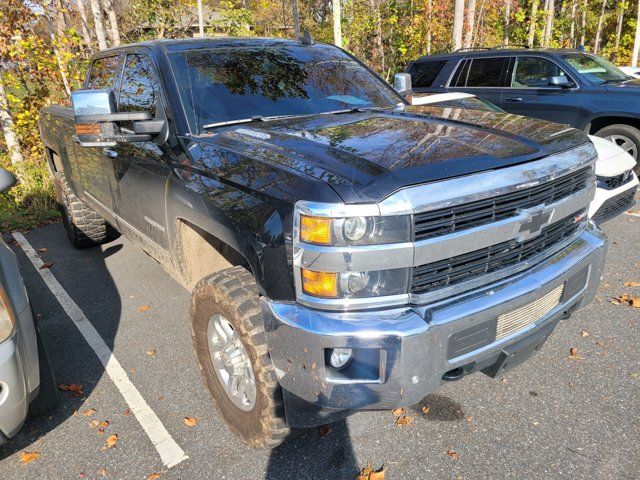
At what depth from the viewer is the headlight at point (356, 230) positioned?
6.00 feet

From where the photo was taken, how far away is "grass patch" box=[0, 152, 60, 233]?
22.1 ft

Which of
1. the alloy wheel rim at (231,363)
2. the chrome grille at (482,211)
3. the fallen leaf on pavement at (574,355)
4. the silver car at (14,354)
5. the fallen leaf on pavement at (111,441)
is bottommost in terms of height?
the fallen leaf on pavement at (574,355)

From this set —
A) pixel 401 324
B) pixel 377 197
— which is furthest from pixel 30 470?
pixel 377 197

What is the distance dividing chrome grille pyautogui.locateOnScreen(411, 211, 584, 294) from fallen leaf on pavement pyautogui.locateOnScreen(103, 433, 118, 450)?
1.88m

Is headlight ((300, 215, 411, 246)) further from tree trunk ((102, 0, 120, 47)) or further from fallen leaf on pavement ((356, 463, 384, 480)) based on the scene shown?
tree trunk ((102, 0, 120, 47))

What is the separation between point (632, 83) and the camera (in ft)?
23.2

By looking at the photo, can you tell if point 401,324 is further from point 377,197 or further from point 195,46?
point 195,46

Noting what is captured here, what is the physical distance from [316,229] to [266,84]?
1662mm

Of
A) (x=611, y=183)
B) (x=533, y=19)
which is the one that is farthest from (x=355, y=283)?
(x=533, y=19)

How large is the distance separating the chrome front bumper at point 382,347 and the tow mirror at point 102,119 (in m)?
1.46

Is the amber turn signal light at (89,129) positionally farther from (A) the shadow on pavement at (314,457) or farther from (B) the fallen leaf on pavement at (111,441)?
(A) the shadow on pavement at (314,457)

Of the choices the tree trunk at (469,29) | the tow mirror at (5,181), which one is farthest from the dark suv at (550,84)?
the tree trunk at (469,29)

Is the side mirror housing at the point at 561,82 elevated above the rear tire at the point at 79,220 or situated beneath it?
elevated above

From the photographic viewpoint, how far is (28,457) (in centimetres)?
256
